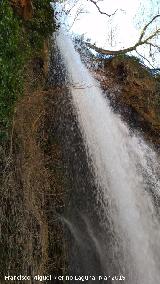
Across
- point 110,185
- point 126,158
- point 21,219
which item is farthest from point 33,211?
point 126,158

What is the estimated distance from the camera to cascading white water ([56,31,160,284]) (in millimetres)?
8594

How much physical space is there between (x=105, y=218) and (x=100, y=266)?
0.98 metres

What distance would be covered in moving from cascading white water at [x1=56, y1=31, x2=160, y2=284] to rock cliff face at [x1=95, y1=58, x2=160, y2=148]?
2.46 feet

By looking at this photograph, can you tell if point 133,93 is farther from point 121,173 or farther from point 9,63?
point 9,63

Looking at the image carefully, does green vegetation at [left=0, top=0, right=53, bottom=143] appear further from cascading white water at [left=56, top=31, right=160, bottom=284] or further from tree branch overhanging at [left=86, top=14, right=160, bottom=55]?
tree branch overhanging at [left=86, top=14, right=160, bottom=55]

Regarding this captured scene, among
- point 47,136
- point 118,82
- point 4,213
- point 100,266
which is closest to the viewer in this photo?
point 4,213

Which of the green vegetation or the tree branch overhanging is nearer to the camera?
the green vegetation

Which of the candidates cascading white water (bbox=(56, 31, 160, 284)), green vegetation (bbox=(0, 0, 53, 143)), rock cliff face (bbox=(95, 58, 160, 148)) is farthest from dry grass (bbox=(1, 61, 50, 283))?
rock cliff face (bbox=(95, 58, 160, 148))

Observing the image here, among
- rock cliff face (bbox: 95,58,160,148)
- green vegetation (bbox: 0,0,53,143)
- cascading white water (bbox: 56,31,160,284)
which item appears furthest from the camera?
rock cliff face (bbox: 95,58,160,148)

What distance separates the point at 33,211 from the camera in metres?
7.91

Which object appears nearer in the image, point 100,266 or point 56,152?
point 100,266

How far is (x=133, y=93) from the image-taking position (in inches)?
540

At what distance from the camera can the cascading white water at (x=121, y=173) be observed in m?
8.59

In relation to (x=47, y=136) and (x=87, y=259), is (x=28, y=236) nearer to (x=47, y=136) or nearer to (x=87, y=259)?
(x=87, y=259)
